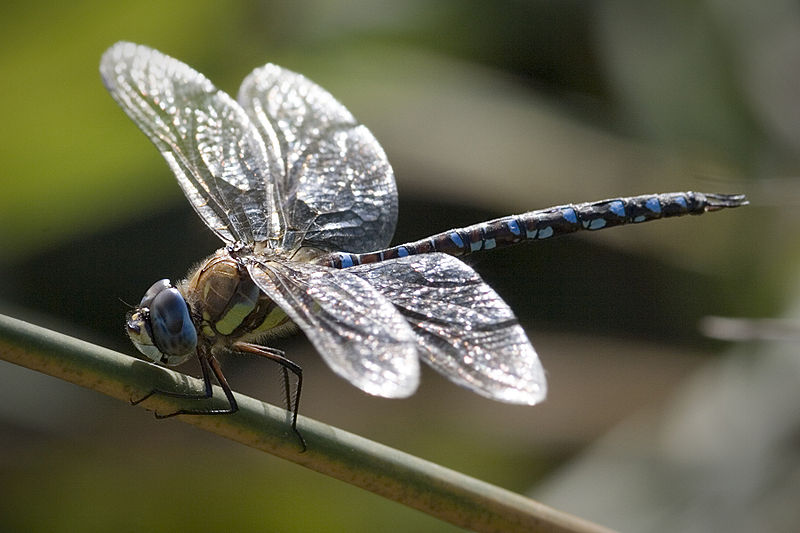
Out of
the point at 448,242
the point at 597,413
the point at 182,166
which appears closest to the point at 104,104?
the point at 182,166

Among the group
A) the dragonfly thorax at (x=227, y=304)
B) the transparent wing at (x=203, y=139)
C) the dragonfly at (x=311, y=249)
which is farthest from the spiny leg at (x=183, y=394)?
the transparent wing at (x=203, y=139)

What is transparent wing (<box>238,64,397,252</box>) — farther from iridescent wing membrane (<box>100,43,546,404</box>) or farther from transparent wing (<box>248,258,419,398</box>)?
transparent wing (<box>248,258,419,398</box>)

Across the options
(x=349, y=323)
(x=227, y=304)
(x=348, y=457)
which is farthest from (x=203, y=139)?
(x=348, y=457)

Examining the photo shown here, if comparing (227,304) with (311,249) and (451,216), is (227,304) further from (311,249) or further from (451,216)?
(451,216)

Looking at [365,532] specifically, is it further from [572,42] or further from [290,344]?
[572,42]

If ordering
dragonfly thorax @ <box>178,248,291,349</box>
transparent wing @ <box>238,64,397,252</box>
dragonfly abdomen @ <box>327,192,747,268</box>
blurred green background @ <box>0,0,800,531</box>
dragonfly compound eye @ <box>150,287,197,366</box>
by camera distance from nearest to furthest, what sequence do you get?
dragonfly compound eye @ <box>150,287,197,366</box> < dragonfly thorax @ <box>178,248,291,349</box> < dragonfly abdomen @ <box>327,192,747,268</box> < transparent wing @ <box>238,64,397,252</box> < blurred green background @ <box>0,0,800,531</box>

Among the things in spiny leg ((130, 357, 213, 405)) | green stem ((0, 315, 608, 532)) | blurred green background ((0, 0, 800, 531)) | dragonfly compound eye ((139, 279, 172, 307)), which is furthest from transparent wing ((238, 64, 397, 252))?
green stem ((0, 315, 608, 532))
